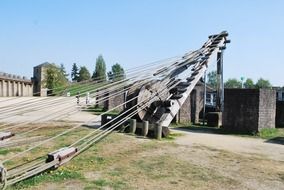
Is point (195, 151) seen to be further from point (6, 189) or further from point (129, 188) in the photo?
point (6, 189)

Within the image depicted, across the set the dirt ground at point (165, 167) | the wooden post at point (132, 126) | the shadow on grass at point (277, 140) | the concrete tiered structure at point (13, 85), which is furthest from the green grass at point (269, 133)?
the concrete tiered structure at point (13, 85)

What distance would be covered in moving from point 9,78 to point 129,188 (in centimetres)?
5813

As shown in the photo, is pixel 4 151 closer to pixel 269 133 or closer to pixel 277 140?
pixel 277 140

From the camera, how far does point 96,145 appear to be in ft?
30.1

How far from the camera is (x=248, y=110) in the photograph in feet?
47.1

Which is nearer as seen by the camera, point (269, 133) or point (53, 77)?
point (269, 133)

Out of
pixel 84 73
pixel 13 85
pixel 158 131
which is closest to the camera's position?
pixel 158 131

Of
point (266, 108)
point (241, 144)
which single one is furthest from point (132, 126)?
point (266, 108)

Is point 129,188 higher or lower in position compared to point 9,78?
lower

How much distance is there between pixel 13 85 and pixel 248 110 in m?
53.1

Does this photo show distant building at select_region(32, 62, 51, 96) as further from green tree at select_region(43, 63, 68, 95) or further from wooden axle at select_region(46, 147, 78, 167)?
wooden axle at select_region(46, 147, 78, 167)

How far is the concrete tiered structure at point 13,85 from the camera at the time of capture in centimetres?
5772

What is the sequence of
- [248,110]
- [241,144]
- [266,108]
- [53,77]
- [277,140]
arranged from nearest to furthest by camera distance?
[241,144]
[277,140]
[248,110]
[266,108]
[53,77]

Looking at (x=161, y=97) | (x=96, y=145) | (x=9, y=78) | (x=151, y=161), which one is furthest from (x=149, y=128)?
(x=9, y=78)
